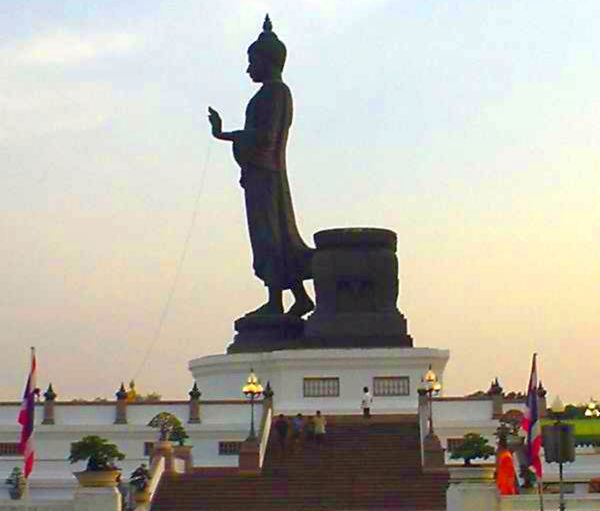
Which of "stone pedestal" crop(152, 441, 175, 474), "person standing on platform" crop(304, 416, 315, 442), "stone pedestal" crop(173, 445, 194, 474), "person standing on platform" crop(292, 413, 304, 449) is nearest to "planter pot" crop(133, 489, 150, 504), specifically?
"stone pedestal" crop(152, 441, 175, 474)

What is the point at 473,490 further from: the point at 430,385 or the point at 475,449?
the point at 430,385

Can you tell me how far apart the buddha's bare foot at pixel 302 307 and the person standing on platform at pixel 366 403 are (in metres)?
5.90

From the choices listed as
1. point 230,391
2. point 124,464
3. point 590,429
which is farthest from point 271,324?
point 590,429

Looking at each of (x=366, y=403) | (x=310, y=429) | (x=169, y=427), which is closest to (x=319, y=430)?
(x=310, y=429)

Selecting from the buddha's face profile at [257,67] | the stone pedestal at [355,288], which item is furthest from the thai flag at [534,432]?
the buddha's face profile at [257,67]

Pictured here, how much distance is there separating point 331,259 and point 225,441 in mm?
9618

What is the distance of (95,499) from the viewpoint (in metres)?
27.9

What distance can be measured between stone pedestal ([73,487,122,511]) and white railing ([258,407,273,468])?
46.4 feet

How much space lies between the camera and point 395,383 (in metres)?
52.3

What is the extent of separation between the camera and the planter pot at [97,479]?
28.5 metres

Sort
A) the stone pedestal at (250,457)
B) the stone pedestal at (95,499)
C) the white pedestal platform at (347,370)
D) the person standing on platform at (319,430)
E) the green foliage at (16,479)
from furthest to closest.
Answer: the white pedestal platform at (347,370)
the person standing on platform at (319,430)
the stone pedestal at (250,457)
the green foliage at (16,479)
the stone pedestal at (95,499)

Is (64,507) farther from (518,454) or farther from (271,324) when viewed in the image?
(271,324)

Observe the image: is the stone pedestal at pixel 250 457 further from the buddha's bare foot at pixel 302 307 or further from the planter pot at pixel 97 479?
the buddha's bare foot at pixel 302 307

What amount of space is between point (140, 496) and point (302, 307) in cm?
2125
